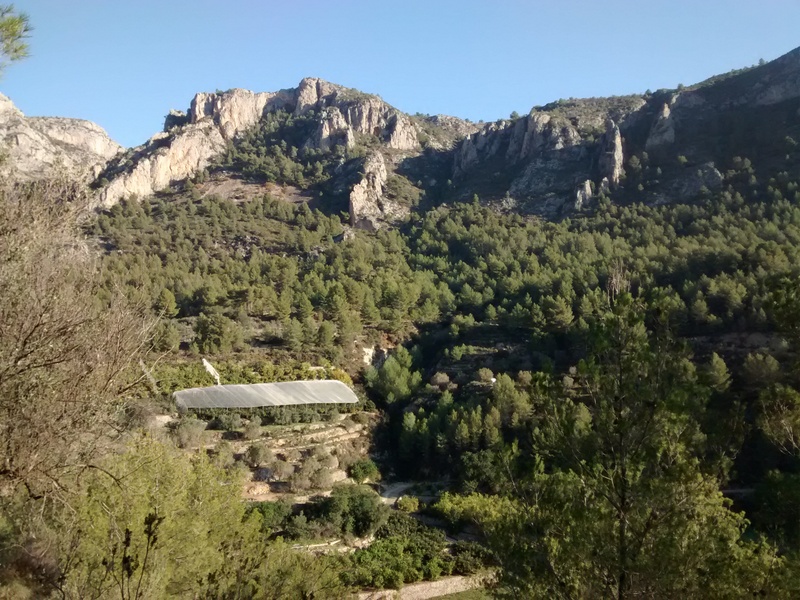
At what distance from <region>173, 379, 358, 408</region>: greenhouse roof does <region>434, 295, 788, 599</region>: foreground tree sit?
2030cm

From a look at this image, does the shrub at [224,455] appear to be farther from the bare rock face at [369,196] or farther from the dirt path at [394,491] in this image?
the bare rock face at [369,196]

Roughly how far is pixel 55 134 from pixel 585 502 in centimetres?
9503

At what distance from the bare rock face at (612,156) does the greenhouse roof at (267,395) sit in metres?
46.0

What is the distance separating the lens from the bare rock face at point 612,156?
58266mm

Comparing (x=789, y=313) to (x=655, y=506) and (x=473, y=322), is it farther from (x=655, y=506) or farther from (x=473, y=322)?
(x=473, y=322)

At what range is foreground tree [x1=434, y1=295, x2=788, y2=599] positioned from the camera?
14.4 feet

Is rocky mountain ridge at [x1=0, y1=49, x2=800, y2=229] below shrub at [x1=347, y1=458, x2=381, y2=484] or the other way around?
the other way around

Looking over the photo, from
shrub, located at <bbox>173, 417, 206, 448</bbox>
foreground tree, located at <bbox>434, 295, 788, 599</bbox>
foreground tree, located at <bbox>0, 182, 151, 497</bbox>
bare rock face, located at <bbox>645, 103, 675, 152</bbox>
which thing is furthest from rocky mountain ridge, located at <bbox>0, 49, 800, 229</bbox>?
foreground tree, located at <bbox>434, 295, 788, 599</bbox>

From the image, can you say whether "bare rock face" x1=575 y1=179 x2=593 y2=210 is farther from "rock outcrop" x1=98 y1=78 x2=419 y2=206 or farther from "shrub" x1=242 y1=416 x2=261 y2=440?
"shrub" x1=242 y1=416 x2=261 y2=440

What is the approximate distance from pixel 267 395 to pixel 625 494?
2184 centimetres

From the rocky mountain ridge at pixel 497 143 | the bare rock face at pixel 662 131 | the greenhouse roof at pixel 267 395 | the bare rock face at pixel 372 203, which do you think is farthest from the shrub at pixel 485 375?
the bare rock face at pixel 662 131

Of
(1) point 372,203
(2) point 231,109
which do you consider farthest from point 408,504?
(2) point 231,109

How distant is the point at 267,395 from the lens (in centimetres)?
2434

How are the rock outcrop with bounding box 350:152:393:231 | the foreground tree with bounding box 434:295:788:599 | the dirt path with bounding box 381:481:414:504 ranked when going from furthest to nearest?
the rock outcrop with bounding box 350:152:393:231
the dirt path with bounding box 381:481:414:504
the foreground tree with bounding box 434:295:788:599
